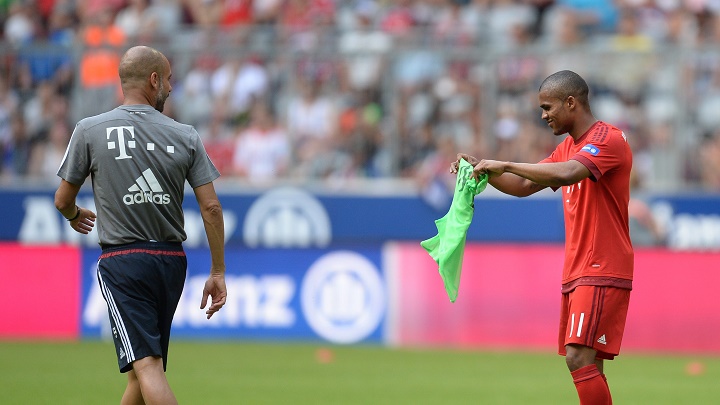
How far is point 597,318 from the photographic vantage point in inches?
286

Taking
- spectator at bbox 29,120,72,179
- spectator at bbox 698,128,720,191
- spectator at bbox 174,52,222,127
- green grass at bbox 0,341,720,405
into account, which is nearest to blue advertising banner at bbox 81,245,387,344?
green grass at bbox 0,341,720,405

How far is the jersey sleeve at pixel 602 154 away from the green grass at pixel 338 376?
3922 mm

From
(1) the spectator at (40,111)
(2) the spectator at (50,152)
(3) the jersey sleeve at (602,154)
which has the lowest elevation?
(3) the jersey sleeve at (602,154)

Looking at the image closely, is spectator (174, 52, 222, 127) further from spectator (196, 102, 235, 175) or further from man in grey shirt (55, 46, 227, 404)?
man in grey shirt (55, 46, 227, 404)

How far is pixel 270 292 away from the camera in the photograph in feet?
53.1

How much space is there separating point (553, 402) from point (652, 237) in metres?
6.70

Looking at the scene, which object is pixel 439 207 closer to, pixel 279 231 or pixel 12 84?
pixel 279 231

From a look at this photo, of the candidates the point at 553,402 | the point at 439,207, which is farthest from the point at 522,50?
the point at 553,402

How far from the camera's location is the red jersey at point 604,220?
727cm

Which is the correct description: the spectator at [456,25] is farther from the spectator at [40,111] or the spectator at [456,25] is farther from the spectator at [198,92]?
the spectator at [40,111]

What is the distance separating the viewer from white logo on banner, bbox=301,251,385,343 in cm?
1580

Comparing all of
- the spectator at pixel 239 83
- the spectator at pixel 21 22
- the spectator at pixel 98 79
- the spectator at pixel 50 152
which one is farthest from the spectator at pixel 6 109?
the spectator at pixel 239 83

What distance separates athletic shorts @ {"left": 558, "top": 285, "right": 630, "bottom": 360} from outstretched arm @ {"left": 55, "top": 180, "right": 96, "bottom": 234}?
300 centimetres

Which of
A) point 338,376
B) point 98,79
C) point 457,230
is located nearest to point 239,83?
point 98,79
